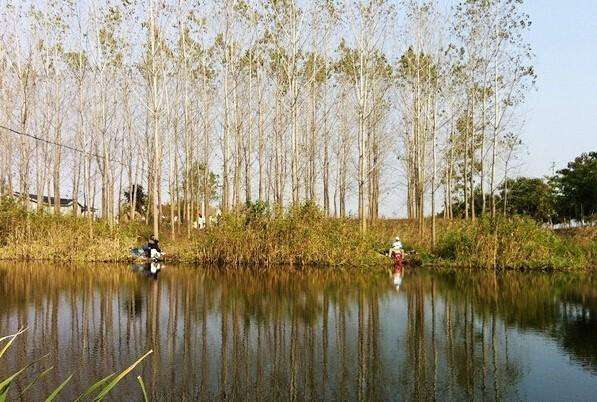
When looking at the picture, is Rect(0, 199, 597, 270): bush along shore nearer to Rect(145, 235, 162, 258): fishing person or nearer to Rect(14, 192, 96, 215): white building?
Rect(145, 235, 162, 258): fishing person

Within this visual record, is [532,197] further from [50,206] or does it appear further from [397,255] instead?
[50,206]

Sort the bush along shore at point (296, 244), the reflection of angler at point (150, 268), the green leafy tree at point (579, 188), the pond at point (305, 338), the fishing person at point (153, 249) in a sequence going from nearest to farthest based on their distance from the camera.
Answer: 1. the pond at point (305, 338)
2. the reflection of angler at point (150, 268)
3. the bush along shore at point (296, 244)
4. the fishing person at point (153, 249)
5. the green leafy tree at point (579, 188)

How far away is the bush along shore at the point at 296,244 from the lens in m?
20.4

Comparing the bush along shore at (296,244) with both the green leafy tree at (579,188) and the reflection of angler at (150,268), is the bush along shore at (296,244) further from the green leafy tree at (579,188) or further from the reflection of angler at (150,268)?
the green leafy tree at (579,188)

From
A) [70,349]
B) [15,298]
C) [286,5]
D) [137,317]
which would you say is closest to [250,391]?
[70,349]

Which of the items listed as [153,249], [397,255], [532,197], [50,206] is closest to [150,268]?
[153,249]

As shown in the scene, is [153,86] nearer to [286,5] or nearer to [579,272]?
[286,5]

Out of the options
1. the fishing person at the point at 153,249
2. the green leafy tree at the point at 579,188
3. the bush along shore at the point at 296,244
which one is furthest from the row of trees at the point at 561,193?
the fishing person at the point at 153,249

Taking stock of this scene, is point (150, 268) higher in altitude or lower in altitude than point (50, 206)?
lower

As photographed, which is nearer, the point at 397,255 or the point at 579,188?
the point at 397,255

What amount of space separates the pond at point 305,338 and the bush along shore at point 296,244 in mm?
5681

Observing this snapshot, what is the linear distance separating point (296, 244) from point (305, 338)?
1243 cm

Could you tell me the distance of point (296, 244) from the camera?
67.2 feet

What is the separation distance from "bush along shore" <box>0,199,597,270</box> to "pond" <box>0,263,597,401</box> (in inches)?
224
